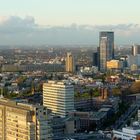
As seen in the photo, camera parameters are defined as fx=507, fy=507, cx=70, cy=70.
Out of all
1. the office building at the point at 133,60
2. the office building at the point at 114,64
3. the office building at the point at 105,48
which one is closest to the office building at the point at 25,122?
the office building at the point at 114,64

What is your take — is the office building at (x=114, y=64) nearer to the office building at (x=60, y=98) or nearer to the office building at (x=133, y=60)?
the office building at (x=133, y=60)

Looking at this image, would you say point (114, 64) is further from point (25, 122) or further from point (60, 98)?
point (25, 122)

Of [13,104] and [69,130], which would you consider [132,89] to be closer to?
[69,130]

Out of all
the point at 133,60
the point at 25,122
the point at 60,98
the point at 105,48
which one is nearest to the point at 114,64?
the point at 105,48

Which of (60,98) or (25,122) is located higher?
(25,122)

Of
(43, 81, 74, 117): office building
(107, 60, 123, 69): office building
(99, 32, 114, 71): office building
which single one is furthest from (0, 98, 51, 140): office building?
(99, 32, 114, 71): office building

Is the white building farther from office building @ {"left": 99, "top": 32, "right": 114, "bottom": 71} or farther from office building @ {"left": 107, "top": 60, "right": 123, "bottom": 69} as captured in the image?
office building @ {"left": 99, "top": 32, "right": 114, "bottom": 71}
